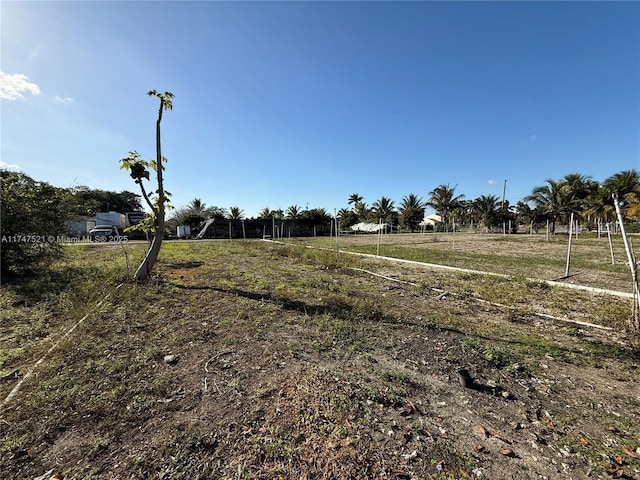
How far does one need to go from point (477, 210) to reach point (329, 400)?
5013cm

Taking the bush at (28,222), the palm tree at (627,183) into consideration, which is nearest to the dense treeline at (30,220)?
the bush at (28,222)

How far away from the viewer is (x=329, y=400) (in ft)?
7.65

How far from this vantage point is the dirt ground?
1.78m

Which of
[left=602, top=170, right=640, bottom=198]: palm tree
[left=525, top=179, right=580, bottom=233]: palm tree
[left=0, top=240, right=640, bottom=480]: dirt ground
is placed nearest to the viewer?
[left=0, top=240, right=640, bottom=480]: dirt ground

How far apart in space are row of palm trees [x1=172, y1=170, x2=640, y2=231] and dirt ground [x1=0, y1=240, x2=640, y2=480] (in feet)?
77.8

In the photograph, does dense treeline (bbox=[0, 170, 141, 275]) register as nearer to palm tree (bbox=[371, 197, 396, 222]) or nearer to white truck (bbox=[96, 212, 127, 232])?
white truck (bbox=[96, 212, 127, 232])

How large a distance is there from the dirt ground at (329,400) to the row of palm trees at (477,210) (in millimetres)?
23701

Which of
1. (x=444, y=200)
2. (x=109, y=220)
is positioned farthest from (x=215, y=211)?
(x=444, y=200)

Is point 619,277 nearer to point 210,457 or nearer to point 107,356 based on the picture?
point 210,457

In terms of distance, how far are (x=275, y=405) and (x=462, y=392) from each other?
1.68 metres

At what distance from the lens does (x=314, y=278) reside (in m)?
7.46

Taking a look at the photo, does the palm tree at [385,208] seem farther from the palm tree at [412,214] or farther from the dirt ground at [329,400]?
the dirt ground at [329,400]

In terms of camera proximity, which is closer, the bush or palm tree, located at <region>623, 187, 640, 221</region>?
the bush

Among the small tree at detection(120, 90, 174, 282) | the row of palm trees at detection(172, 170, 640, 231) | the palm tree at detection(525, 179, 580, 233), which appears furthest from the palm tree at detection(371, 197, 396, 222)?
the small tree at detection(120, 90, 174, 282)
